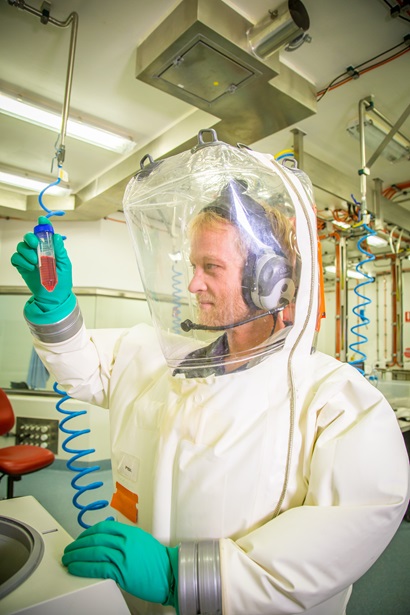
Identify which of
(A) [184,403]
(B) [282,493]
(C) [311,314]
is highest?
(C) [311,314]

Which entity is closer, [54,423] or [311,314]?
[311,314]

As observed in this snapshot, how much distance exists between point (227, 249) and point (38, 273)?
1.91 feet

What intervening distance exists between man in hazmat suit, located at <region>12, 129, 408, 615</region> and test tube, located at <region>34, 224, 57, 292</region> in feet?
0.11

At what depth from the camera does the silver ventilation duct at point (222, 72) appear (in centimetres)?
158

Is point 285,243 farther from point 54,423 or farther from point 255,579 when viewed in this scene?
point 54,423

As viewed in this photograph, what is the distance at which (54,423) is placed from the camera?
384 cm

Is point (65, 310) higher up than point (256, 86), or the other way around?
point (256, 86)

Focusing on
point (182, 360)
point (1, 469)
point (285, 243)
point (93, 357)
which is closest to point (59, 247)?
point (93, 357)

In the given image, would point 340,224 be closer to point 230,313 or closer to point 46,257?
point 230,313

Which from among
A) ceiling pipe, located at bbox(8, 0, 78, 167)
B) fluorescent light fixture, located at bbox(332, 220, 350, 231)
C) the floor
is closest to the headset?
ceiling pipe, located at bbox(8, 0, 78, 167)

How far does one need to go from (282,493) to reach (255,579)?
0.59ft

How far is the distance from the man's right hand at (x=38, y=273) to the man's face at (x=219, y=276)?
396mm

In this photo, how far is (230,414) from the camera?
0.84m

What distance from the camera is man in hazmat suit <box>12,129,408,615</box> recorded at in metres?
0.67
